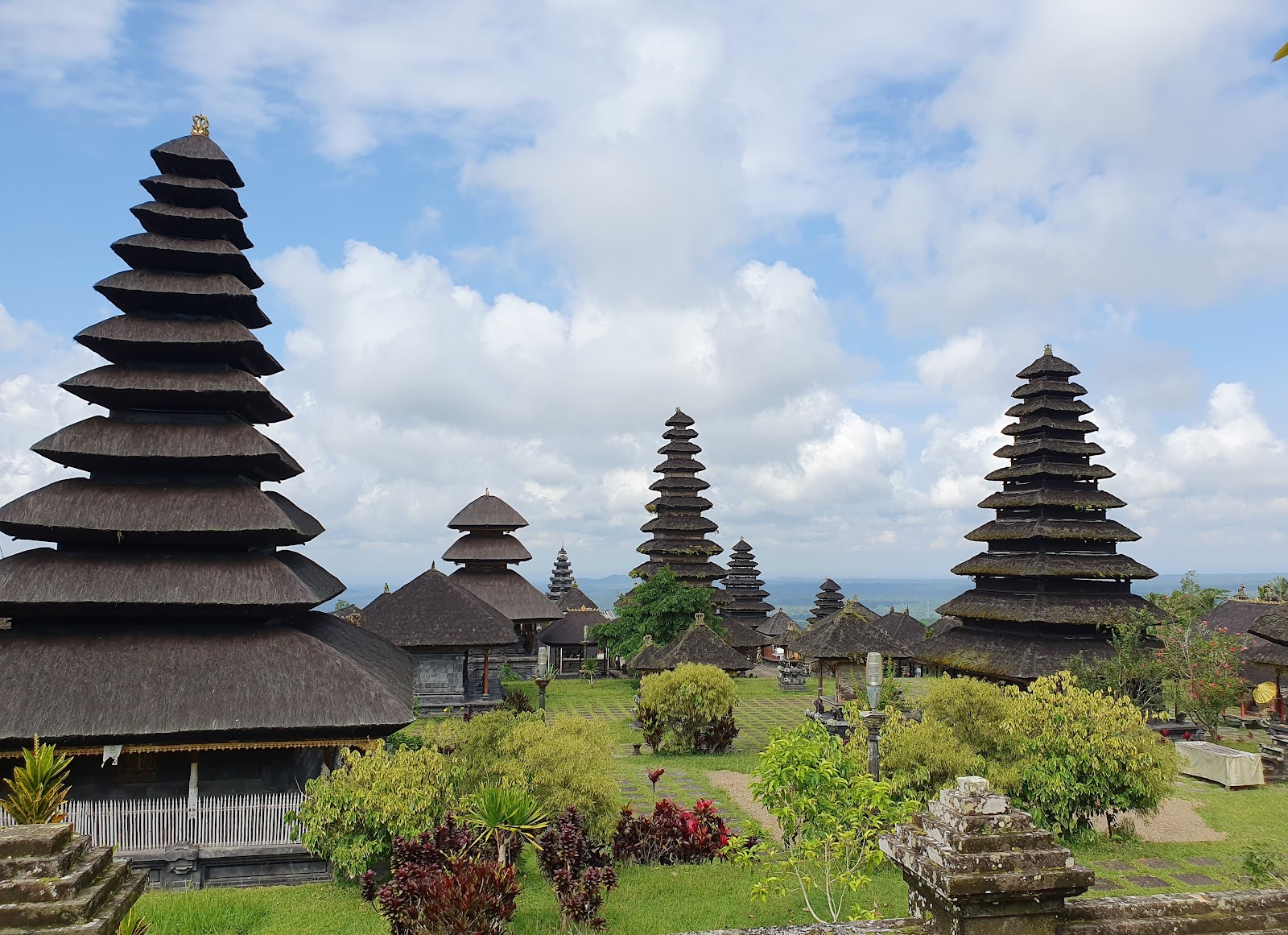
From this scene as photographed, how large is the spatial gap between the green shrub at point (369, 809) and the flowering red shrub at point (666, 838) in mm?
3294

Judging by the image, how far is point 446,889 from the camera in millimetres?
9281

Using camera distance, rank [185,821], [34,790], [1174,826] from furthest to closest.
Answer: [1174,826] → [185,821] → [34,790]

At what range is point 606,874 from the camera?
11922 mm

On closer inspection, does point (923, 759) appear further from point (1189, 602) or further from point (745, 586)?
point (745, 586)

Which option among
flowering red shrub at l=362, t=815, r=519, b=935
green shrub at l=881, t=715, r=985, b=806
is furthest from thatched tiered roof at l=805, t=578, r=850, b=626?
flowering red shrub at l=362, t=815, r=519, b=935

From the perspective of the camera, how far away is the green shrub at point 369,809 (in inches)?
523

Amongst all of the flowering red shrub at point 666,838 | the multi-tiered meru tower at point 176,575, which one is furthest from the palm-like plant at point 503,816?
the multi-tiered meru tower at point 176,575

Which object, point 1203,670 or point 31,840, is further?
point 1203,670

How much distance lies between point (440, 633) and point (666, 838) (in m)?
17.6

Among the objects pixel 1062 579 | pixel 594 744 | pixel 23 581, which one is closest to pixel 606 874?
pixel 594 744

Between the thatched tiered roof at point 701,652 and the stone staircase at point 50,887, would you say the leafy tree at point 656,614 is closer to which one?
the thatched tiered roof at point 701,652

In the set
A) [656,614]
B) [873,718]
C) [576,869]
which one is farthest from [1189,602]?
[576,869]

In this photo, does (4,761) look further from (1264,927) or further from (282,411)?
(1264,927)

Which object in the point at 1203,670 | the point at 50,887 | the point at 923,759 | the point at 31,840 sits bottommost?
the point at 923,759
